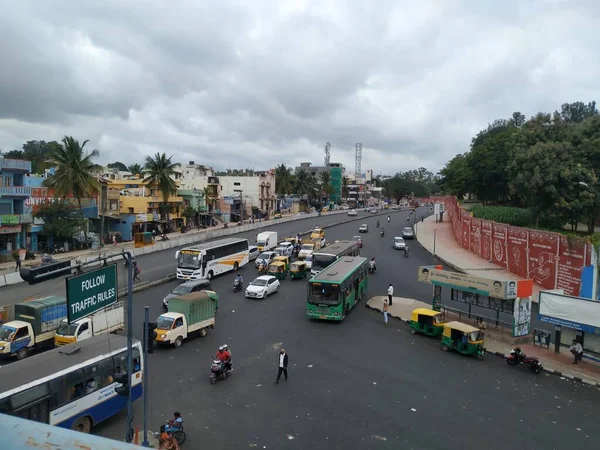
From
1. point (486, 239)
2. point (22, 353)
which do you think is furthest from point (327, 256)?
point (486, 239)

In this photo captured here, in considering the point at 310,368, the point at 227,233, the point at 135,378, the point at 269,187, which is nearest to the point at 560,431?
the point at 310,368

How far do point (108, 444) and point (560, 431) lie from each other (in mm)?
13518

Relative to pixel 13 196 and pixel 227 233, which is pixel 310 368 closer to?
pixel 13 196

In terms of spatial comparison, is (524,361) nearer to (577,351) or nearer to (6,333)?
(577,351)

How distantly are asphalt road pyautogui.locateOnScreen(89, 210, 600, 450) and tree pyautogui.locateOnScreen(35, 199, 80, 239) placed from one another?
27881mm

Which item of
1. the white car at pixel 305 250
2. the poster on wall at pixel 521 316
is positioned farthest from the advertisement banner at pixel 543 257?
the white car at pixel 305 250

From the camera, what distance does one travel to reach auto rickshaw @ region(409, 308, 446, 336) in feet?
68.4

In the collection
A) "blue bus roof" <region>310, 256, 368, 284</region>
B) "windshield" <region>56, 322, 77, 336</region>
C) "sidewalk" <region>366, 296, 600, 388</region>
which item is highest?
"blue bus roof" <region>310, 256, 368, 284</region>

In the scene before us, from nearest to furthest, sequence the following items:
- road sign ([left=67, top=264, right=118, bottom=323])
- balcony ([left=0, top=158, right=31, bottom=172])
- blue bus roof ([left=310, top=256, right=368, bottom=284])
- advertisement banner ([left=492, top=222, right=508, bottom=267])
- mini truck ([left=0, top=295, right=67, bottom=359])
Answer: road sign ([left=67, top=264, right=118, bottom=323]) → mini truck ([left=0, top=295, right=67, bottom=359]) → blue bus roof ([left=310, top=256, right=368, bottom=284]) → advertisement banner ([left=492, top=222, right=508, bottom=267]) → balcony ([left=0, top=158, right=31, bottom=172])

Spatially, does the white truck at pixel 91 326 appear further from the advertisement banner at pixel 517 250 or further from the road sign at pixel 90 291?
the advertisement banner at pixel 517 250

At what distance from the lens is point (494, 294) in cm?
2081

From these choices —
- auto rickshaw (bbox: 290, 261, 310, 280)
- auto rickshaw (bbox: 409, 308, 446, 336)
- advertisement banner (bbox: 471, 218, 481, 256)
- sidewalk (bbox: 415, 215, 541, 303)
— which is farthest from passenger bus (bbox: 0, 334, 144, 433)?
advertisement banner (bbox: 471, 218, 481, 256)

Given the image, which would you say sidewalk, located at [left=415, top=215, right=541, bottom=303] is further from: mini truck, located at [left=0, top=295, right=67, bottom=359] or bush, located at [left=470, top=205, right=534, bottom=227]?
mini truck, located at [left=0, top=295, right=67, bottom=359]

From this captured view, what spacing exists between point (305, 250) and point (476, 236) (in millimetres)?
18482
